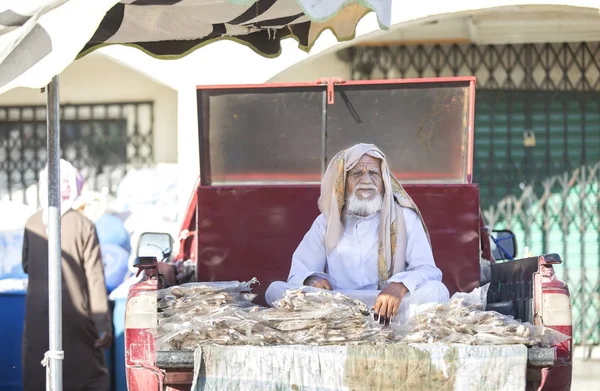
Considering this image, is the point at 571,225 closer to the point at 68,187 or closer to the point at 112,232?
the point at 112,232

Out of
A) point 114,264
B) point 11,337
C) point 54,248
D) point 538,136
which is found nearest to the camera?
point 54,248

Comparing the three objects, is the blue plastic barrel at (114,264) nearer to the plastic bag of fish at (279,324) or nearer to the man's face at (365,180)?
the man's face at (365,180)

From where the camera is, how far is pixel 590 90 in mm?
10133

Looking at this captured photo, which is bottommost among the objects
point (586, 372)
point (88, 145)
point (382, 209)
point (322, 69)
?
point (586, 372)

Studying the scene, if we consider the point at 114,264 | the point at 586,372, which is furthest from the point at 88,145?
the point at 586,372

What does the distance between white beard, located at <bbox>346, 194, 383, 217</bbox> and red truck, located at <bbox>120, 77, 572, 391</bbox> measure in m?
0.72

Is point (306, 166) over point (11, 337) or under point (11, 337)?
over

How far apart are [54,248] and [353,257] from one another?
171 centimetres

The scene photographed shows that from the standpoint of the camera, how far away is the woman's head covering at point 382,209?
5711 millimetres

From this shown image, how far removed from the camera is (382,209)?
5719mm

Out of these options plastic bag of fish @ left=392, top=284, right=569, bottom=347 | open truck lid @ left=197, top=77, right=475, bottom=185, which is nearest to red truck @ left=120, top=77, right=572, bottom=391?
open truck lid @ left=197, top=77, right=475, bottom=185

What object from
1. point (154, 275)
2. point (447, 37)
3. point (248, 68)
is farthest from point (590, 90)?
point (154, 275)

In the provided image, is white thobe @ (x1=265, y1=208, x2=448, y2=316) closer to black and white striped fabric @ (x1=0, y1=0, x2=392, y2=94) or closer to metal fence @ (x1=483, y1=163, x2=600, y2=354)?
black and white striped fabric @ (x1=0, y1=0, x2=392, y2=94)

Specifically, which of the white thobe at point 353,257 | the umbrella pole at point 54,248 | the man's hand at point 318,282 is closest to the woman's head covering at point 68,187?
the white thobe at point 353,257
